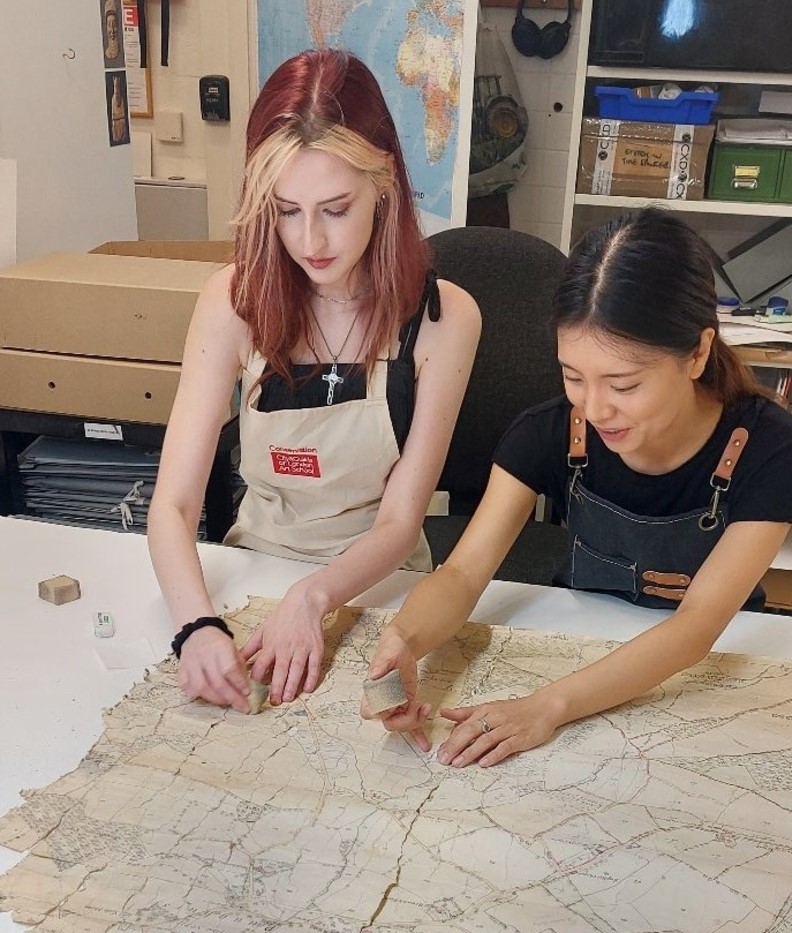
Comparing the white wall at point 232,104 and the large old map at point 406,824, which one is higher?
the white wall at point 232,104

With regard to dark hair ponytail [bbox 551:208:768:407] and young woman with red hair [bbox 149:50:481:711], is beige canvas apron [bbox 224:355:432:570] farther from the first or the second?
dark hair ponytail [bbox 551:208:768:407]

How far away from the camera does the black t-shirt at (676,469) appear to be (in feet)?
3.68

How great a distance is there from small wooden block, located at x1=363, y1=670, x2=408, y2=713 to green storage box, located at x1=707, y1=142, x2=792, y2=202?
1.91 metres

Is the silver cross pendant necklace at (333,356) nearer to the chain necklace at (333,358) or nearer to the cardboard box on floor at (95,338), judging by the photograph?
the chain necklace at (333,358)

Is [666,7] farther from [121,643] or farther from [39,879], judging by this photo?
[39,879]

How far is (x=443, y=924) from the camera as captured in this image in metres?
0.72

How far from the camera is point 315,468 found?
1.34 meters

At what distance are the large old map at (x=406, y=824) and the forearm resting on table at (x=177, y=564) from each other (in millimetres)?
108

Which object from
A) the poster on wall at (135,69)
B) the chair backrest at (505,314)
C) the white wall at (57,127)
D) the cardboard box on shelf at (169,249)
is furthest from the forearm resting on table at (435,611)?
the poster on wall at (135,69)

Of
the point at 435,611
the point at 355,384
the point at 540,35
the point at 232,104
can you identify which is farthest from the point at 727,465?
the point at 232,104

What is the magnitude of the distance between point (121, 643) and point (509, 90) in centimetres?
213

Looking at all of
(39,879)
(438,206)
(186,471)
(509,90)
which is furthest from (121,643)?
(509,90)

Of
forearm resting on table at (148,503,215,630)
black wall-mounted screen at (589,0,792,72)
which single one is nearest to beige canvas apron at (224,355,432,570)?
forearm resting on table at (148,503,215,630)

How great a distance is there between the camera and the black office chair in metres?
1.67
